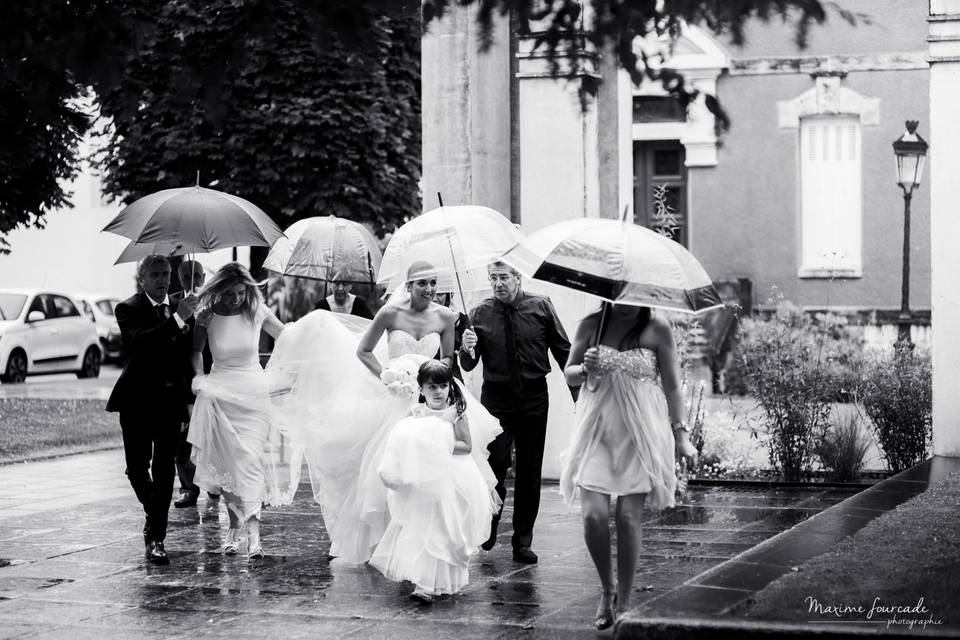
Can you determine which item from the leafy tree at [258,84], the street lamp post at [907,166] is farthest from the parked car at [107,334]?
the street lamp post at [907,166]

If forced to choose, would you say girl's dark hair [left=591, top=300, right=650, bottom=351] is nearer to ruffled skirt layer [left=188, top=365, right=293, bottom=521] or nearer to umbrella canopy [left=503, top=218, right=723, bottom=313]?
umbrella canopy [left=503, top=218, right=723, bottom=313]

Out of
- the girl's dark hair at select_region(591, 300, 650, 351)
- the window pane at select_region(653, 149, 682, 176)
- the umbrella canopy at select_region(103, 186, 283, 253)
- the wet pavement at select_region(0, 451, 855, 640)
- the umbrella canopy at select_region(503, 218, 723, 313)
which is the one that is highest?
the window pane at select_region(653, 149, 682, 176)

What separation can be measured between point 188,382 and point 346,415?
1.24 m

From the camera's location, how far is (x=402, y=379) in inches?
353

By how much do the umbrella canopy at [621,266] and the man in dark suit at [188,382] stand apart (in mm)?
3094

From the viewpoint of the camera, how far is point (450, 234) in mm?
9562

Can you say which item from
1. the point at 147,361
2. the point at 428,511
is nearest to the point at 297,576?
the point at 428,511

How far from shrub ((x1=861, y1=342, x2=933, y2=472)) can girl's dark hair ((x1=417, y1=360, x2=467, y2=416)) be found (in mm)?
5998

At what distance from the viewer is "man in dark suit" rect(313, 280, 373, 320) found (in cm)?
1173

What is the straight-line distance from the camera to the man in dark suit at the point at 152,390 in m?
9.57

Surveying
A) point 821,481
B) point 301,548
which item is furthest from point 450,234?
point 821,481

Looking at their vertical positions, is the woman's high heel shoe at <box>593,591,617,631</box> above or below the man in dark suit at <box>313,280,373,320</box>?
below

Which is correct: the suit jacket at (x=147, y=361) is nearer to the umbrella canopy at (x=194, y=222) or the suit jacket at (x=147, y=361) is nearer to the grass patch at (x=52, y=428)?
the umbrella canopy at (x=194, y=222)

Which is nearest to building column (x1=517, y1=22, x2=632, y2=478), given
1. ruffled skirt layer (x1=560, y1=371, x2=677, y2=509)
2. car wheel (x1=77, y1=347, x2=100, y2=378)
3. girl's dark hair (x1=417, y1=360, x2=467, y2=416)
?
girl's dark hair (x1=417, y1=360, x2=467, y2=416)
